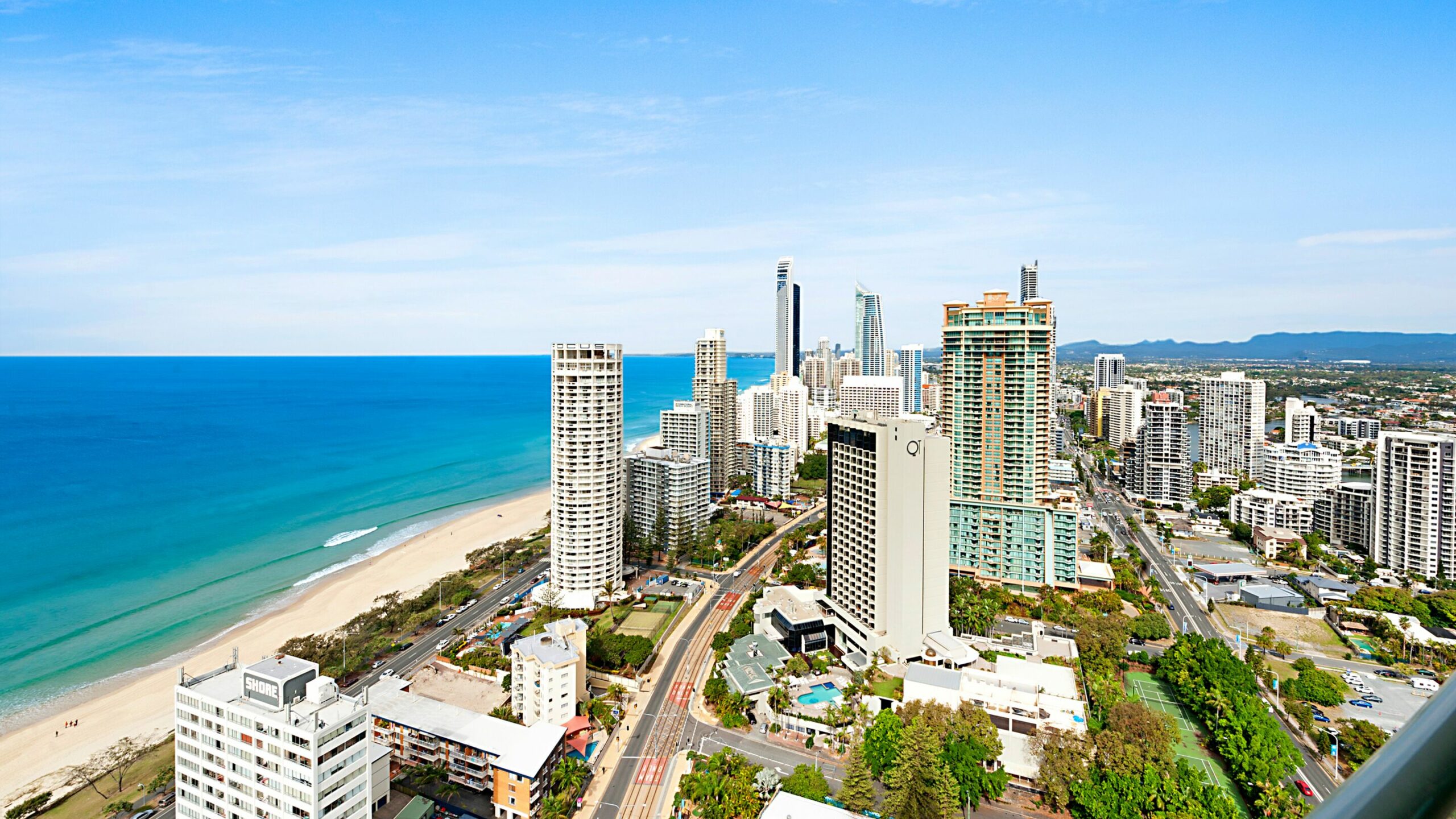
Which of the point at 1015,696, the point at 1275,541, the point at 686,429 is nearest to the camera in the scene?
the point at 1015,696

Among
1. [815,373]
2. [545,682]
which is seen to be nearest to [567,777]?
[545,682]

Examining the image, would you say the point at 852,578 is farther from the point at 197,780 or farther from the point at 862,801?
the point at 197,780

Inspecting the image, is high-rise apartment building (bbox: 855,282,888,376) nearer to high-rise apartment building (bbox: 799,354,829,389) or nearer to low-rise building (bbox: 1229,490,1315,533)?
high-rise apartment building (bbox: 799,354,829,389)

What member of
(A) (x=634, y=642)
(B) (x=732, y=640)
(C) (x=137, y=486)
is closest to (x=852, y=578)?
(B) (x=732, y=640)

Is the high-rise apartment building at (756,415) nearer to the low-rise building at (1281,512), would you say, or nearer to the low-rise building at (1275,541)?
the low-rise building at (1281,512)

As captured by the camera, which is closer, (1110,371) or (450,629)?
(450,629)

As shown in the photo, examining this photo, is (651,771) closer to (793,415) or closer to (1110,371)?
(793,415)
